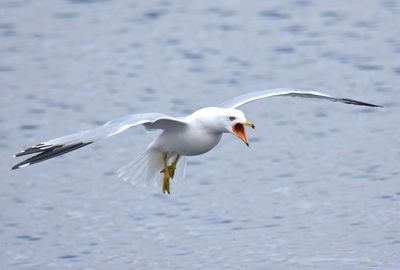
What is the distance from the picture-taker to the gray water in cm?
1340

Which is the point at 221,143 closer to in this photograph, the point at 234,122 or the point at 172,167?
the point at 172,167

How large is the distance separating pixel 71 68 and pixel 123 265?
19.3ft

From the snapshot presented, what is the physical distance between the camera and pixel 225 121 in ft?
36.3

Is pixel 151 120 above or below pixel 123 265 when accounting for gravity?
above

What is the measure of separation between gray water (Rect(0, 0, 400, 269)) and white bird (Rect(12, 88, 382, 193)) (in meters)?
1.23

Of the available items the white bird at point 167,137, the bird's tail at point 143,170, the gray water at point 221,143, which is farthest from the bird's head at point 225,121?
the gray water at point 221,143

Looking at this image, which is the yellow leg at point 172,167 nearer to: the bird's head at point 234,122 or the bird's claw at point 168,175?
the bird's claw at point 168,175

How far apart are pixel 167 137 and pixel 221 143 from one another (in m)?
4.42

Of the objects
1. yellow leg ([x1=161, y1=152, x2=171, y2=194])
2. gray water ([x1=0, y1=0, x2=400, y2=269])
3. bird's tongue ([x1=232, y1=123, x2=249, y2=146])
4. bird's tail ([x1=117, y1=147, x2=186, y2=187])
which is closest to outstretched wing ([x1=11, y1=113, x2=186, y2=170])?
bird's tongue ([x1=232, y1=123, x2=249, y2=146])

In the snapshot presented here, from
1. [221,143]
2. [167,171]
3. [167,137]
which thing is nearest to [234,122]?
[167,137]

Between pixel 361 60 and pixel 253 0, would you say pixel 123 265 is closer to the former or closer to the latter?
pixel 361 60

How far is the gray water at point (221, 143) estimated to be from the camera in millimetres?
13398

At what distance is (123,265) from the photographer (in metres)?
13.1

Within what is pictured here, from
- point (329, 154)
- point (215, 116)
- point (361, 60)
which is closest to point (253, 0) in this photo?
point (361, 60)
